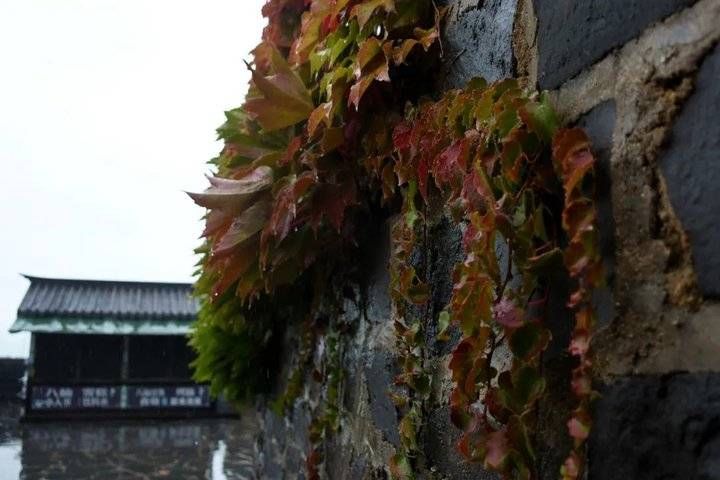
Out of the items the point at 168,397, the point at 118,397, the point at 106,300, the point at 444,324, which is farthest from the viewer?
the point at 106,300

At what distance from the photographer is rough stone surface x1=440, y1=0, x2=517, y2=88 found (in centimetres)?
108

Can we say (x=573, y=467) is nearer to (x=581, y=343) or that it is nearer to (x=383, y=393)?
(x=581, y=343)

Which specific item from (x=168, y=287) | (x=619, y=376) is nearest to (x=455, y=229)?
(x=619, y=376)

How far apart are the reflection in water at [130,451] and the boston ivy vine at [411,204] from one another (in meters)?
6.48

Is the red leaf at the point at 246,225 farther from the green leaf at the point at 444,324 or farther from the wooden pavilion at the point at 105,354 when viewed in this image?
the wooden pavilion at the point at 105,354

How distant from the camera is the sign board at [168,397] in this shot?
14.0m

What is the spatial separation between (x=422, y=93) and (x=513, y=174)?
0.61 m

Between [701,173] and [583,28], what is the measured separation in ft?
0.97

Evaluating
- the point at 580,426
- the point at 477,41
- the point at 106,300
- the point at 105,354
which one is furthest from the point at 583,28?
the point at 106,300

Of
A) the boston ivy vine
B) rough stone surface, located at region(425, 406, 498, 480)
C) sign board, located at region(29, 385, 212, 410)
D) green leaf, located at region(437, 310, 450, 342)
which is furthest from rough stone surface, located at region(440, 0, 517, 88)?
sign board, located at region(29, 385, 212, 410)

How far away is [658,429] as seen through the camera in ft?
2.17

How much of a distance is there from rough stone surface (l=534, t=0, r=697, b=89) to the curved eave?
13981 millimetres

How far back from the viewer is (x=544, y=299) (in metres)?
0.82

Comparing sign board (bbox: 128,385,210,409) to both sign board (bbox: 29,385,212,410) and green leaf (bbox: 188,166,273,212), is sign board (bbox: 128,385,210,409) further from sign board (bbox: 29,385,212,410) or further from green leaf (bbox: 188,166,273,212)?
green leaf (bbox: 188,166,273,212)
